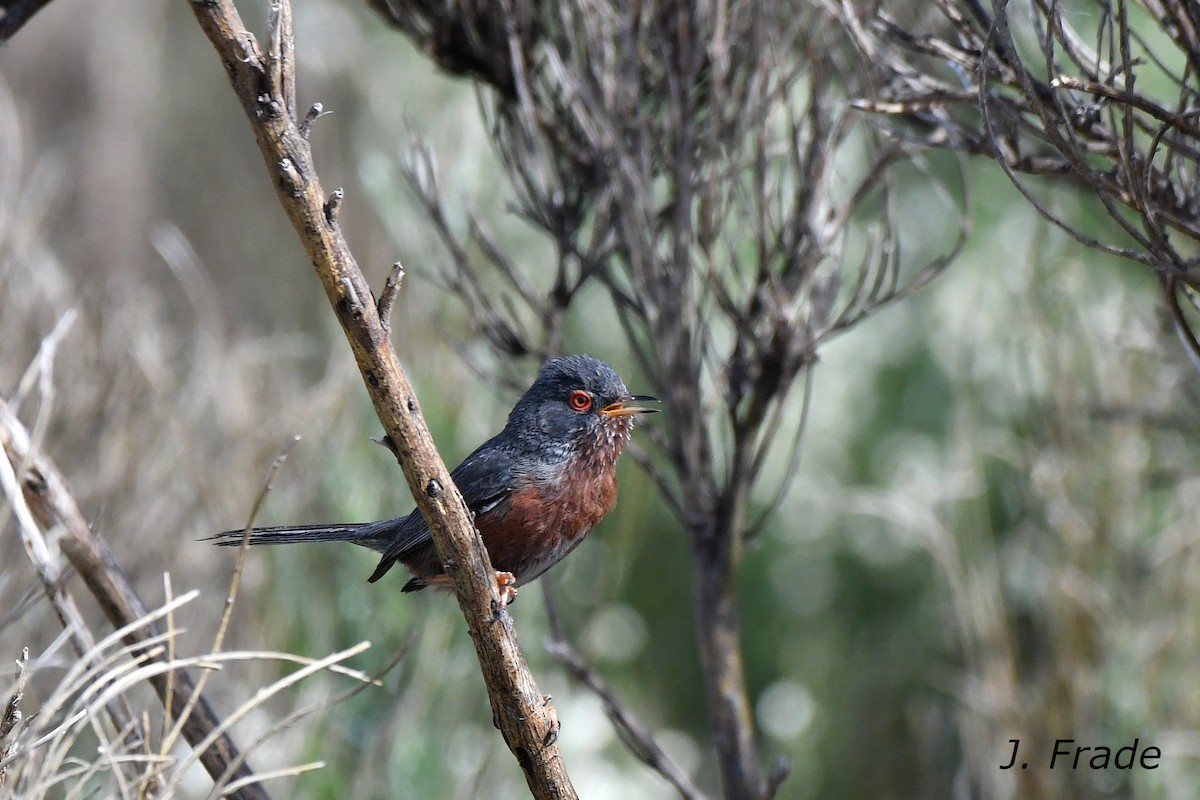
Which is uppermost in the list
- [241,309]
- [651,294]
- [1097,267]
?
[1097,267]

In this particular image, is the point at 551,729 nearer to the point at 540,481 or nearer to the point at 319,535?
the point at 540,481

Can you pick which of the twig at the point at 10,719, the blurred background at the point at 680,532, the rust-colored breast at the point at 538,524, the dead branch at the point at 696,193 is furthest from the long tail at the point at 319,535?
the twig at the point at 10,719

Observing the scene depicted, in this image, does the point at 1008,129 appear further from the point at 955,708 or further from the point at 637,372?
the point at 955,708

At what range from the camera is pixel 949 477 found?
21.4 feet

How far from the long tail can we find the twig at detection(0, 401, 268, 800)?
48 cm

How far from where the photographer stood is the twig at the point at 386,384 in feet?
7.27

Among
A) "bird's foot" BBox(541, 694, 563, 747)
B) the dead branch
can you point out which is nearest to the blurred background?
the dead branch

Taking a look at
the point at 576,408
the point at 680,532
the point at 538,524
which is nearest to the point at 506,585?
the point at 538,524

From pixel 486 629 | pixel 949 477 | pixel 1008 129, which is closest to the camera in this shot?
pixel 486 629

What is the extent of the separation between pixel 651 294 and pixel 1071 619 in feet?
9.71

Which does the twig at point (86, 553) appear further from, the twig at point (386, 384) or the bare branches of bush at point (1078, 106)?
the bare branches of bush at point (1078, 106)

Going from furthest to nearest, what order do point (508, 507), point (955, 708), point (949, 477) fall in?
point (955, 708), point (949, 477), point (508, 507)

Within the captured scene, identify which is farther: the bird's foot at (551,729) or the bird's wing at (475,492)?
the bird's wing at (475,492)

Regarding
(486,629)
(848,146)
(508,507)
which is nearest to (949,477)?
(848,146)
